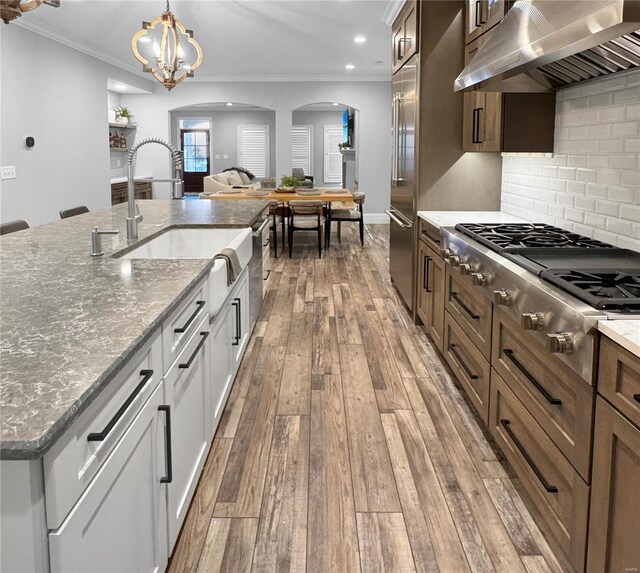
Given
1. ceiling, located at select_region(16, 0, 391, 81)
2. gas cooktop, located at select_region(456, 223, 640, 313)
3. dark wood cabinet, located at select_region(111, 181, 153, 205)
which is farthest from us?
dark wood cabinet, located at select_region(111, 181, 153, 205)

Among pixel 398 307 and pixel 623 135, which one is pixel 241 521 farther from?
pixel 398 307

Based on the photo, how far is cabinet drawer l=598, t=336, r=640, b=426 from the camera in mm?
1474

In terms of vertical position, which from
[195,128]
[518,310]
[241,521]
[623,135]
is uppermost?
[195,128]

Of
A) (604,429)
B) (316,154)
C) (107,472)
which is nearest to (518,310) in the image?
(604,429)

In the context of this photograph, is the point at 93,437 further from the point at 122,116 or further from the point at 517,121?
the point at 122,116

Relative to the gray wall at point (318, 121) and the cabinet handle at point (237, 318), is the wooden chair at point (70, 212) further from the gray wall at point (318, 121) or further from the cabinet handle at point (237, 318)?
the gray wall at point (318, 121)

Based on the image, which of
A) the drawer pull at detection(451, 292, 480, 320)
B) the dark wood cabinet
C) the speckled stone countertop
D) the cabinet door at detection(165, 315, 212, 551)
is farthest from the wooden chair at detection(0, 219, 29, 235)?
the dark wood cabinet

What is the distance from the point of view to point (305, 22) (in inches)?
278

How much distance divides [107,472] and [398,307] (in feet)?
14.5

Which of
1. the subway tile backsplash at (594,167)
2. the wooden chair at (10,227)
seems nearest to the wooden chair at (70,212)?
the wooden chair at (10,227)

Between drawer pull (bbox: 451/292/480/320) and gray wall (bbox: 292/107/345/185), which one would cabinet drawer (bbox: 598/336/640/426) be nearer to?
drawer pull (bbox: 451/292/480/320)

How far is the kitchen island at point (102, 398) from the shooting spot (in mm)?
1011

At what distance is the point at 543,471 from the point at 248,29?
6.58 meters

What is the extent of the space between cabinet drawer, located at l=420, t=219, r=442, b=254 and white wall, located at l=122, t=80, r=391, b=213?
24.6ft
